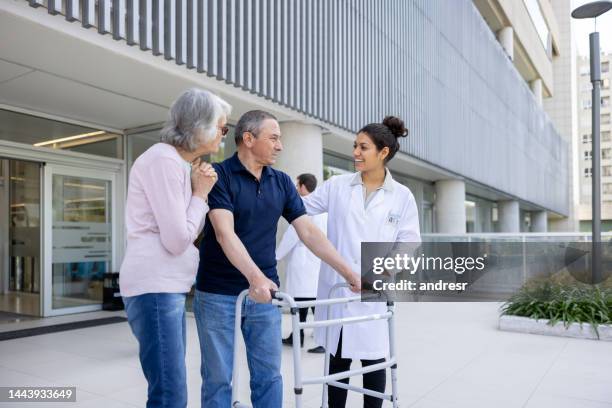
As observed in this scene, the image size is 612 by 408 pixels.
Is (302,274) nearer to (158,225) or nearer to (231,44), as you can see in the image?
(231,44)

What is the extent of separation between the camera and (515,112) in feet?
75.4

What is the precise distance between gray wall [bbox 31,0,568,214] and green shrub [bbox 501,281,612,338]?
4.02m

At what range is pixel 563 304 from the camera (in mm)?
6734

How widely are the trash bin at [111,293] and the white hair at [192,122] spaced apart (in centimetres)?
712

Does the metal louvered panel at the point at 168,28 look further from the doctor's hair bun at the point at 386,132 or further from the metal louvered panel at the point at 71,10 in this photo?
the doctor's hair bun at the point at 386,132

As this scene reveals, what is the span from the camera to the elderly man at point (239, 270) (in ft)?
8.12

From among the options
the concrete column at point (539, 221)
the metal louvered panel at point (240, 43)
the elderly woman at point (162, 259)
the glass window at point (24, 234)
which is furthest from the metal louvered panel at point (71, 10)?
the concrete column at point (539, 221)

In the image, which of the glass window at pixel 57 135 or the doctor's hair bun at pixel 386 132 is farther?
the glass window at pixel 57 135

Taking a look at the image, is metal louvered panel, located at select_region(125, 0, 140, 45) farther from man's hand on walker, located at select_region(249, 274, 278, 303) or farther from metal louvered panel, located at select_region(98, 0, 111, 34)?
man's hand on walker, located at select_region(249, 274, 278, 303)

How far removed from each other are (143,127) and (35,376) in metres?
5.04

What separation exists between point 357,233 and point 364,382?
2.90 ft

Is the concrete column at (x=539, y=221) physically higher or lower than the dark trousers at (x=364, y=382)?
higher

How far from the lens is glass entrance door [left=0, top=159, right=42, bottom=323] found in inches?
346

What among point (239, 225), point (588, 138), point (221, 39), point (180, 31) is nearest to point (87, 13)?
point (180, 31)
